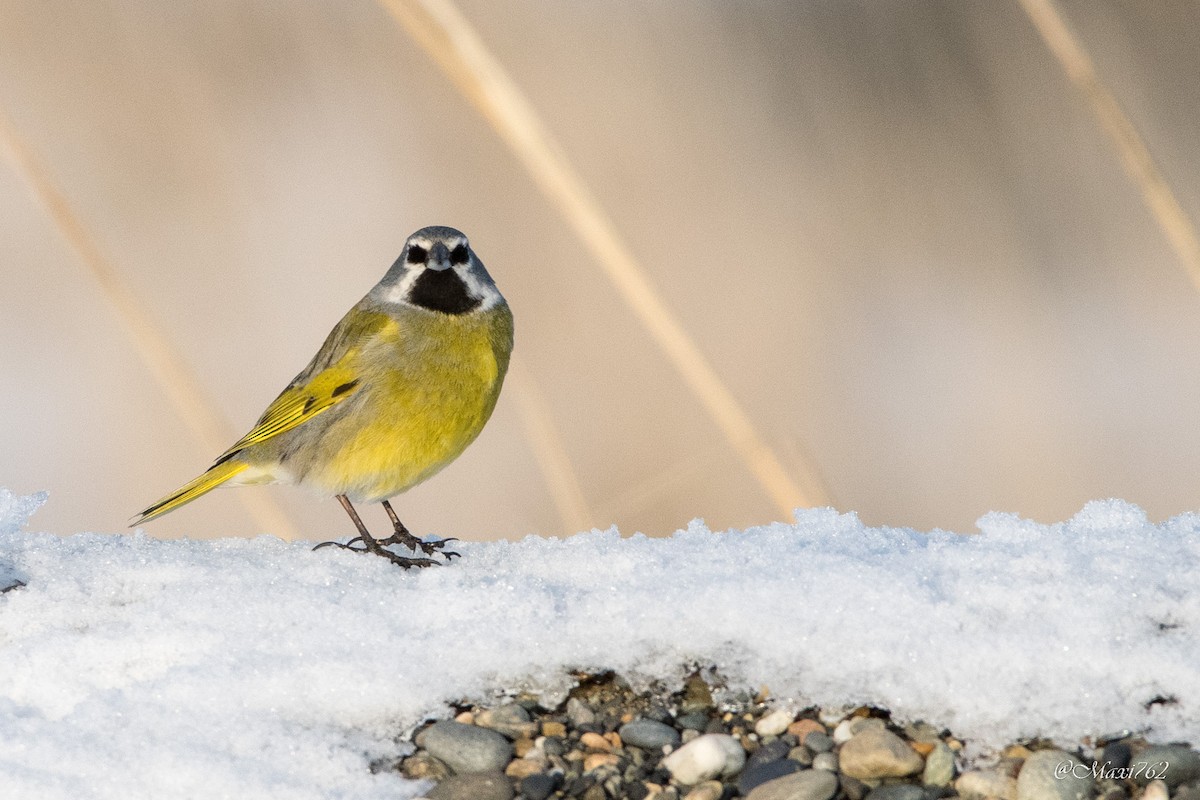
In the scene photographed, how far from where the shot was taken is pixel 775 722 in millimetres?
2385

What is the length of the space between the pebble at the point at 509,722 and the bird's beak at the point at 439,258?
1539 mm

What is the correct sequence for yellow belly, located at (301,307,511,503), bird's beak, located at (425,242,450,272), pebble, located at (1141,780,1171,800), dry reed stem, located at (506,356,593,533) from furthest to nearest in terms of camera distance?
dry reed stem, located at (506,356,593,533)
bird's beak, located at (425,242,450,272)
yellow belly, located at (301,307,511,503)
pebble, located at (1141,780,1171,800)

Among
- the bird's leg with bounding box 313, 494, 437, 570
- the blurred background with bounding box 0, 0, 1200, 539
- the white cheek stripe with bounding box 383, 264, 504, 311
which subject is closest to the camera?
the bird's leg with bounding box 313, 494, 437, 570

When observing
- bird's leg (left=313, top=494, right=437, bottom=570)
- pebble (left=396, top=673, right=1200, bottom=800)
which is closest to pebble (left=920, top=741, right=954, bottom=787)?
pebble (left=396, top=673, right=1200, bottom=800)

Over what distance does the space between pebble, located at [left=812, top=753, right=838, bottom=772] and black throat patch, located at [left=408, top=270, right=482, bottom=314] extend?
1.82 meters

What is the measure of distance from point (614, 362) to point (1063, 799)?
330 cm

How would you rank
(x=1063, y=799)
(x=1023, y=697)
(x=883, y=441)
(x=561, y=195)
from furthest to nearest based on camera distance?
Result: (x=883, y=441) < (x=561, y=195) < (x=1023, y=697) < (x=1063, y=799)

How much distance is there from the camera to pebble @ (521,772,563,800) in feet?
7.45

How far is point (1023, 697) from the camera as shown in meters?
2.29

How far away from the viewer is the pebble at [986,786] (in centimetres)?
218

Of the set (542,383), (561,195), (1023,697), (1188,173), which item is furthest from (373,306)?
(1188,173)

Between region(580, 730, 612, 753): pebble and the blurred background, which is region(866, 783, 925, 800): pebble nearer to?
region(580, 730, 612, 753): pebble

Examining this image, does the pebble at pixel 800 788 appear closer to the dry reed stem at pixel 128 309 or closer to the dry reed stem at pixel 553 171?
the dry reed stem at pixel 553 171

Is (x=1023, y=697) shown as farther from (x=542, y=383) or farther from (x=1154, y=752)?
(x=542, y=383)
